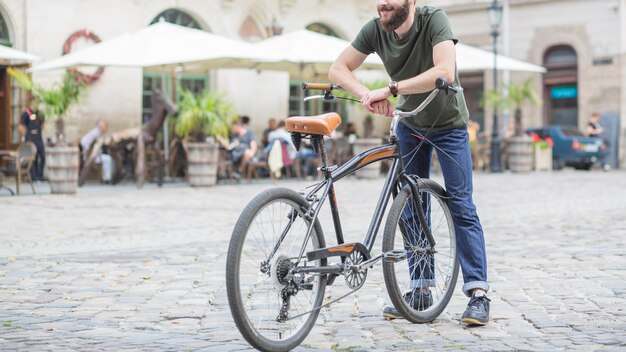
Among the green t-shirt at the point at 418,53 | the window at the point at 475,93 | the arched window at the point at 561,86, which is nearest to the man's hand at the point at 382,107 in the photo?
the green t-shirt at the point at 418,53

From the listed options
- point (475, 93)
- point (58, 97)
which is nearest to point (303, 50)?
point (58, 97)

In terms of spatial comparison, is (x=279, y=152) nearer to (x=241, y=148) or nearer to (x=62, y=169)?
(x=241, y=148)

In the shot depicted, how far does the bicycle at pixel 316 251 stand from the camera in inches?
182

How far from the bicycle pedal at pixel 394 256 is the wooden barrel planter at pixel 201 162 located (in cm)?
1452

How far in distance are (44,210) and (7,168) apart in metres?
7.11

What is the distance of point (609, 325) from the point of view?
5.57m

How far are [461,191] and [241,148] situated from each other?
1640 cm

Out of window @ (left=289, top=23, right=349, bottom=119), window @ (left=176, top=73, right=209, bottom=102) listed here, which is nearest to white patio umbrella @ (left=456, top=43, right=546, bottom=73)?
window @ (left=289, top=23, right=349, bottom=119)

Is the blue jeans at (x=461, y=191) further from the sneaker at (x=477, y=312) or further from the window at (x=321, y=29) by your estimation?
the window at (x=321, y=29)

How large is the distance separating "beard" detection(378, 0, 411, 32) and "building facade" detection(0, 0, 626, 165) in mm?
17809

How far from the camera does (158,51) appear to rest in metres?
19.2

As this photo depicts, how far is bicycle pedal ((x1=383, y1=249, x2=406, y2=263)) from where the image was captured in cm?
532

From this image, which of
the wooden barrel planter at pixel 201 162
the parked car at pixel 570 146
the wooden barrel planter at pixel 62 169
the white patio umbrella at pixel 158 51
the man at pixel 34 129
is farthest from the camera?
the parked car at pixel 570 146

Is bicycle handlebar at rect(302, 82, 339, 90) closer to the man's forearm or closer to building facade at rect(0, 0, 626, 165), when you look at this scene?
the man's forearm
